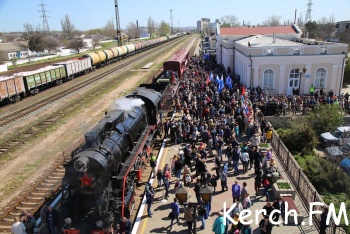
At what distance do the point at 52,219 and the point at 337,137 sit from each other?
16961mm

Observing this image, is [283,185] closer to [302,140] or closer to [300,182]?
[300,182]

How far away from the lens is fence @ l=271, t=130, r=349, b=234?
9711mm

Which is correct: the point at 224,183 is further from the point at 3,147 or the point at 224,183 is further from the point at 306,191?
the point at 3,147

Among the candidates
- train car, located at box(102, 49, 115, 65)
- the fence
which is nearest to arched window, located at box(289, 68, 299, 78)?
the fence

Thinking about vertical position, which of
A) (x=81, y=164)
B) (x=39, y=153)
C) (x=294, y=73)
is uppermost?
(x=294, y=73)

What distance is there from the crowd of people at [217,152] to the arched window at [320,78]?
210 inches

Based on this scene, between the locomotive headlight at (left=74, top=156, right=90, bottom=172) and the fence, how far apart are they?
7529 millimetres

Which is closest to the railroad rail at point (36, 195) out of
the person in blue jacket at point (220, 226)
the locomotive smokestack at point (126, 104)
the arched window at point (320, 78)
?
the locomotive smokestack at point (126, 104)

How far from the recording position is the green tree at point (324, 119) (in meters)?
20.1

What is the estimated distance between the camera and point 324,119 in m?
20.2

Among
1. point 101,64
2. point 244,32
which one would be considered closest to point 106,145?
point 244,32

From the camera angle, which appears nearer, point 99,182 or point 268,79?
point 99,182

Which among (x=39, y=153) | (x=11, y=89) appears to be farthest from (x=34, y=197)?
(x=11, y=89)

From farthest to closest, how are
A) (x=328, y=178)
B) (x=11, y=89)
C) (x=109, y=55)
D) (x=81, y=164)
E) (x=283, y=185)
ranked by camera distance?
(x=109, y=55) → (x=11, y=89) → (x=328, y=178) → (x=283, y=185) → (x=81, y=164)
